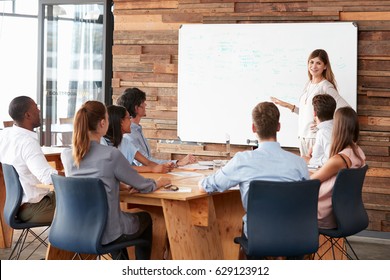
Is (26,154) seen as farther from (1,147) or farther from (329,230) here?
(329,230)

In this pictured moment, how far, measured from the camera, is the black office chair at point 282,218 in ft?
13.4

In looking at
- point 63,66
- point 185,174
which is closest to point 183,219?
point 185,174

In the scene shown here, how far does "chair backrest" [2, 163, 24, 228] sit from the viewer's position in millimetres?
5129

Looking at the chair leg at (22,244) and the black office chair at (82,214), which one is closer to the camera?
the black office chair at (82,214)

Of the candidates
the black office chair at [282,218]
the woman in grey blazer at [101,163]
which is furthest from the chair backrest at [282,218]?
the woman in grey blazer at [101,163]

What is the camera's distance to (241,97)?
7.61m

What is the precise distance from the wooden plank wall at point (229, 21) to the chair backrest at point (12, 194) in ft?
9.62

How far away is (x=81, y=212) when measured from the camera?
4.29 meters

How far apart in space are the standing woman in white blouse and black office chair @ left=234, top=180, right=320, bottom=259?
2457mm

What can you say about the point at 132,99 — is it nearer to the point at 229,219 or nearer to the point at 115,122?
the point at 115,122

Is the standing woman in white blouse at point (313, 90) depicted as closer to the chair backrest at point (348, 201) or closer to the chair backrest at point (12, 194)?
the chair backrest at point (348, 201)

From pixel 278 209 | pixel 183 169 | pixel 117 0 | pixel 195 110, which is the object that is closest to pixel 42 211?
pixel 183 169

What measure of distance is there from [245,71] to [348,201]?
9.87ft

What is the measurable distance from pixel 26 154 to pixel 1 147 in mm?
237
